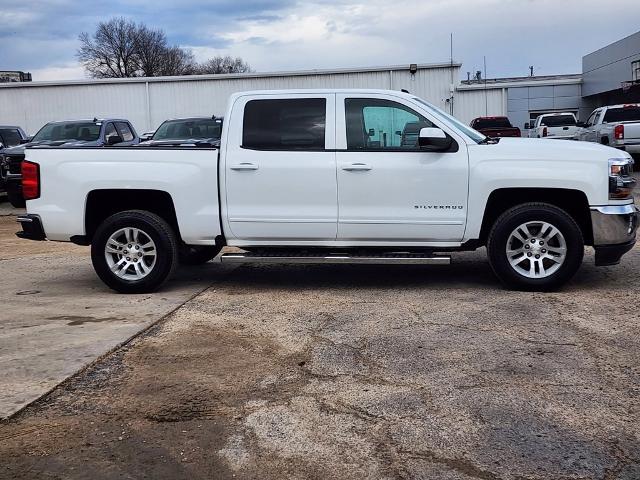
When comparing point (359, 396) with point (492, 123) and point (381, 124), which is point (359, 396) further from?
point (492, 123)

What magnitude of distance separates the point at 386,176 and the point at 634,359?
9.57 ft

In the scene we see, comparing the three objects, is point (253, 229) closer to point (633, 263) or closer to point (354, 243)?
point (354, 243)

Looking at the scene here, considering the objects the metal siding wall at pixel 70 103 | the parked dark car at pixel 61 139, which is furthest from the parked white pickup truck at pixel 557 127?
the metal siding wall at pixel 70 103

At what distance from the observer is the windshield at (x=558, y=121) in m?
28.0

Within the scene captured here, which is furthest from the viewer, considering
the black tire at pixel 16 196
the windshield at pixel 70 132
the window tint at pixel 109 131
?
the window tint at pixel 109 131

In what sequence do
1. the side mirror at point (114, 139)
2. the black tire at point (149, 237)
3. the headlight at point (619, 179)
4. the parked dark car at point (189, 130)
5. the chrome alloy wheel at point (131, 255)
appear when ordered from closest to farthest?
the headlight at point (619, 179), the black tire at point (149, 237), the chrome alloy wheel at point (131, 255), the parked dark car at point (189, 130), the side mirror at point (114, 139)

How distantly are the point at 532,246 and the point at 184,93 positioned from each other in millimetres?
28003

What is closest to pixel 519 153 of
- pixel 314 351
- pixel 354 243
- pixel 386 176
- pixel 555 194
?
pixel 555 194

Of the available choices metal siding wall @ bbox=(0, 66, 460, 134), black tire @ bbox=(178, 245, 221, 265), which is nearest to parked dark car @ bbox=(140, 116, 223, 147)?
black tire @ bbox=(178, 245, 221, 265)

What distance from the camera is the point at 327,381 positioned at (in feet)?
15.3

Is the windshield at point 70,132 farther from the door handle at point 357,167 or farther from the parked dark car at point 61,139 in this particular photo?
the door handle at point 357,167

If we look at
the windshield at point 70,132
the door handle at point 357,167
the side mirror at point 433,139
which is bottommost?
the door handle at point 357,167

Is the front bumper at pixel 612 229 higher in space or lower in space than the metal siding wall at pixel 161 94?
lower

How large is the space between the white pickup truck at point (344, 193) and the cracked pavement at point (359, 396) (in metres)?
0.58
